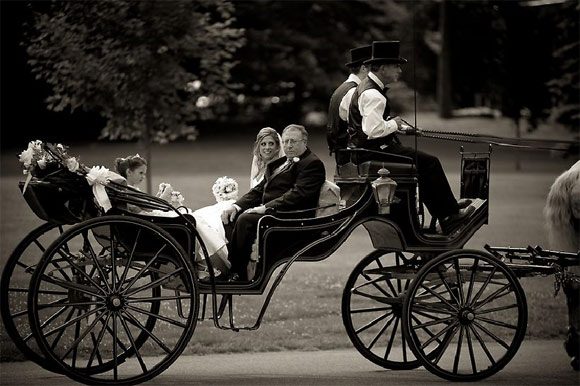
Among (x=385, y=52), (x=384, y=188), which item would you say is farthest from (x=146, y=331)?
(x=385, y=52)

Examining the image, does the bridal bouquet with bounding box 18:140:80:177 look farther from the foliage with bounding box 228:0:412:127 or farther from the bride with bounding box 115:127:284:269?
the foliage with bounding box 228:0:412:127

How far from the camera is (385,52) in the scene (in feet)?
24.6

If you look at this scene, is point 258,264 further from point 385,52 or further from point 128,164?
point 385,52

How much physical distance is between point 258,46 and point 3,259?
23.6 meters

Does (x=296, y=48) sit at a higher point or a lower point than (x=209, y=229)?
higher

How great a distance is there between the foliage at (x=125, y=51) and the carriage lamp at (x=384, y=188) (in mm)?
6911

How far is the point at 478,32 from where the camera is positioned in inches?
1352

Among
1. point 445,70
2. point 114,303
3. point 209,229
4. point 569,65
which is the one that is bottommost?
point 114,303

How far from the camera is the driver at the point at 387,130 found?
23.6ft

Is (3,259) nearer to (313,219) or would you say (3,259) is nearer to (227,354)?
(227,354)

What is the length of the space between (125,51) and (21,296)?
407cm

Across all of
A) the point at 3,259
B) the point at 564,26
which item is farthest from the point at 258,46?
the point at 3,259

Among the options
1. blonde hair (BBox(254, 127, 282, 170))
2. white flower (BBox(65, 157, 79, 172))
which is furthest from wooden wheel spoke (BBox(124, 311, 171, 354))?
blonde hair (BBox(254, 127, 282, 170))

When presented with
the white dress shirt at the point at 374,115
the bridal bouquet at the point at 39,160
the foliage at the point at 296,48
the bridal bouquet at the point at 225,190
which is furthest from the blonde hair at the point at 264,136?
the foliage at the point at 296,48
